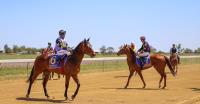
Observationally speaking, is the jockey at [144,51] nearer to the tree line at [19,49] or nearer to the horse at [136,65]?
the horse at [136,65]

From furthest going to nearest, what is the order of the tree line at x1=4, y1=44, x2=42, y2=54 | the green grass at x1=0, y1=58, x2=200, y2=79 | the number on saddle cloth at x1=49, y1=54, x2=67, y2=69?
the tree line at x1=4, y1=44, x2=42, y2=54
the green grass at x1=0, y1=58, x2=200, y2=79
the number on saddle cloth at x1=49, y1=54, x2=67, y2=69

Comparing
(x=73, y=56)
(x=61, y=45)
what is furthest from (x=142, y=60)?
(x=61, y=45)

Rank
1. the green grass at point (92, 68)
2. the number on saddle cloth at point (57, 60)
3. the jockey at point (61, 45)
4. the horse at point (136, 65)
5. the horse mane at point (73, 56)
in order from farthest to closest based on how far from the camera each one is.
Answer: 1. the green grass at point (92, 68)
2. the horse at point (136, 65)
3. the number on saddle cloth at point (57, 60)
4. the jockey at point (61, 45)
5. the horse mane at point (73, 56)

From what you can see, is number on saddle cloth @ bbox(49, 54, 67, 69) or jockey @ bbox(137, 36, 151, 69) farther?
jockey @ bbox(137, 36, 151, 69)

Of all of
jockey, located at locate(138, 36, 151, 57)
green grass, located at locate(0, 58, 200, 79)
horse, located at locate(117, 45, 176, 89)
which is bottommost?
green grass, located at locate(0, 58, 200, 79)

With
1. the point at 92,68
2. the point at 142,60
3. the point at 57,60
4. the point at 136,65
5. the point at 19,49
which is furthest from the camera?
the point at 19,49

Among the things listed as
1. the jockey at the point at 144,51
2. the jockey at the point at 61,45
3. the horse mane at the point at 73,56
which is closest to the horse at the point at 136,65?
the jockey at the point at 144,51

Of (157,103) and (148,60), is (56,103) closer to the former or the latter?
(157,103)

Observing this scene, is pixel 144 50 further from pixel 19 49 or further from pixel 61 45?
pixel 19 49

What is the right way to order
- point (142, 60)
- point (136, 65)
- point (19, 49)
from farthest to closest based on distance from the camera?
point (19, 49), point (142, 60), point (136, 65)

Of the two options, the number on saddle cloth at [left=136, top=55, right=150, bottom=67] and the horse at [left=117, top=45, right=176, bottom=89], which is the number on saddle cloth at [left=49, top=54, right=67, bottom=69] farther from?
the number on saddle cloth at [left=136, top=55, right=150, bottom=67]

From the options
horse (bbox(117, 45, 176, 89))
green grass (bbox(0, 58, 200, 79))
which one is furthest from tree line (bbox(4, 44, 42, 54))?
horse (bbox(117, 45, 176, 89))

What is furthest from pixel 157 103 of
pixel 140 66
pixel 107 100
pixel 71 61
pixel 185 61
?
pixel 185 61

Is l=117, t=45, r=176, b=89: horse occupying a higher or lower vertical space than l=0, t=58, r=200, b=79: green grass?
higher
